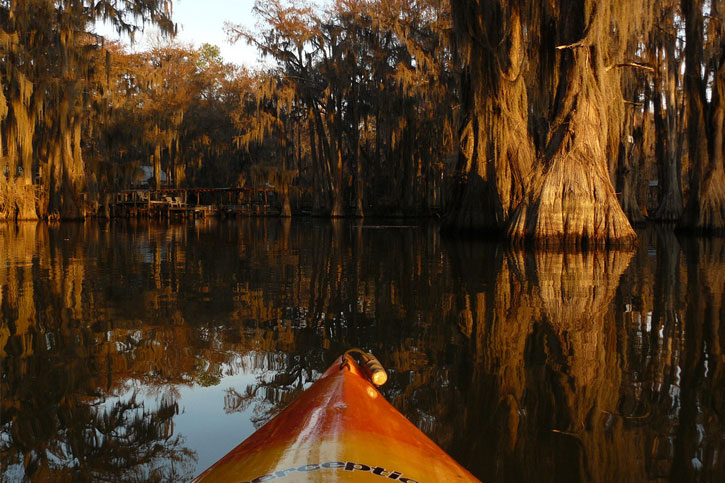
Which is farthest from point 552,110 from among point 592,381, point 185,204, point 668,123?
point 185,204

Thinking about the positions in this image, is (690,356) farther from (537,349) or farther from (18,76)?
(18,76)

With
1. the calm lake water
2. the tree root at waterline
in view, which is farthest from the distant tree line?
the calm lake water

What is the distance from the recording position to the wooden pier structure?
4097 cm

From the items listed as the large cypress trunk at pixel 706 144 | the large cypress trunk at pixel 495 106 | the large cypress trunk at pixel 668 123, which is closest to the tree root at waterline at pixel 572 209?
the large cypress trunk at pixel 495 106

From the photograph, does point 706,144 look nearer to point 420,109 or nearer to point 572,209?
point 572,209

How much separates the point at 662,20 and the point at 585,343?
86.4 ft

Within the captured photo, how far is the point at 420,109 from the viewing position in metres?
38.2

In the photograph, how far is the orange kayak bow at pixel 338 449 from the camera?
1.62m

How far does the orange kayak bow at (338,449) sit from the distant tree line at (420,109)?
12265mm

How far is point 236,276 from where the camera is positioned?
32.2 feet

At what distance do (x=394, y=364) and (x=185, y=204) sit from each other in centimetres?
3997

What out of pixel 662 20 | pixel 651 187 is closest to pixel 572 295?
pixel 662 20

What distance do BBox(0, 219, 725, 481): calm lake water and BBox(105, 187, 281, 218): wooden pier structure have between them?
104 ft

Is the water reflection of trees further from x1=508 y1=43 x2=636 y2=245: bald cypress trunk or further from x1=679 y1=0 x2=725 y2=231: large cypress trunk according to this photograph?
x1=679 y1=0 x2=725 y2=231: large cypress trunk
